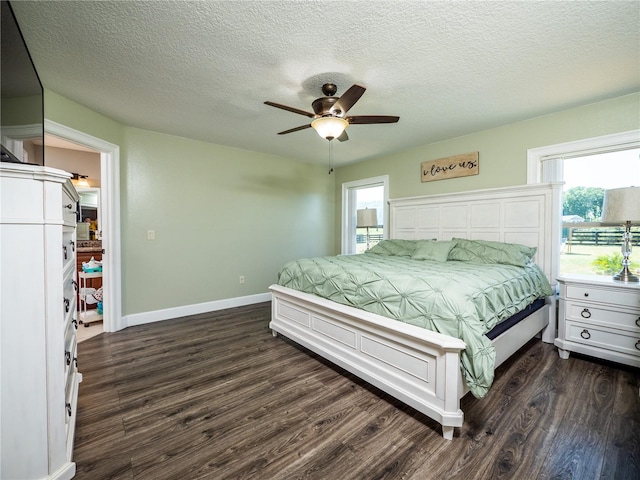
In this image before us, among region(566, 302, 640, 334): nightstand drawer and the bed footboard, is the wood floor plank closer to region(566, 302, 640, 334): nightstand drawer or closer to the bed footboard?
region(566, 302, 640, 334): nightstand drawer

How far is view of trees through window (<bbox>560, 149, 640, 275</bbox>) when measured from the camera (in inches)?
103

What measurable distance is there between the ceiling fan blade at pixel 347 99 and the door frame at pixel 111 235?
2.64 metres

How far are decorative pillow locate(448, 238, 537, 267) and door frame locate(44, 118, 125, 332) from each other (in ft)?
12.9

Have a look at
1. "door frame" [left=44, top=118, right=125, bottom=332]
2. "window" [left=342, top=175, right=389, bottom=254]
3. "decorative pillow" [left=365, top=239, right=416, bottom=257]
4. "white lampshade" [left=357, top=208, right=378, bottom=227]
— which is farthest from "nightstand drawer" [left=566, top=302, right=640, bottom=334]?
"door frame" [left=44, top=118, right=125, bottom=332]

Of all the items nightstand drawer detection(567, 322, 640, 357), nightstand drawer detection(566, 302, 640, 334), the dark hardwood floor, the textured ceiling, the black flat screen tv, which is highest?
the textured ceiling

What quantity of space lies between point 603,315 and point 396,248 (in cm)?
207

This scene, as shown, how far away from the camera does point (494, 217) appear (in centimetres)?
332

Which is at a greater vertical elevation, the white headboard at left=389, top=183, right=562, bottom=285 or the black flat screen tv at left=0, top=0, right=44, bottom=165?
the black flat screen tv at left=0, top=0, right=44, bottom=165

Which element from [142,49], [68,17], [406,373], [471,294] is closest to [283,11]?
[142,49]

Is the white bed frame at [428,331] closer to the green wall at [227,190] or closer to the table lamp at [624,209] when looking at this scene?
the green wall at [227,190]

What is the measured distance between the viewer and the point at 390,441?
1531 mm

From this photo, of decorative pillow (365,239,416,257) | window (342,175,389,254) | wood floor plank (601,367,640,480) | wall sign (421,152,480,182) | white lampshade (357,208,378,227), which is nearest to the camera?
wood floor plank (601,367,640,480)

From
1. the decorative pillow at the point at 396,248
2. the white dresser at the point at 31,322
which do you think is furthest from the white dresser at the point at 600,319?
the white dresser at the point at 31,322

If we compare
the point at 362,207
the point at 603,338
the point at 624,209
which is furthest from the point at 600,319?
the point at 362,207
